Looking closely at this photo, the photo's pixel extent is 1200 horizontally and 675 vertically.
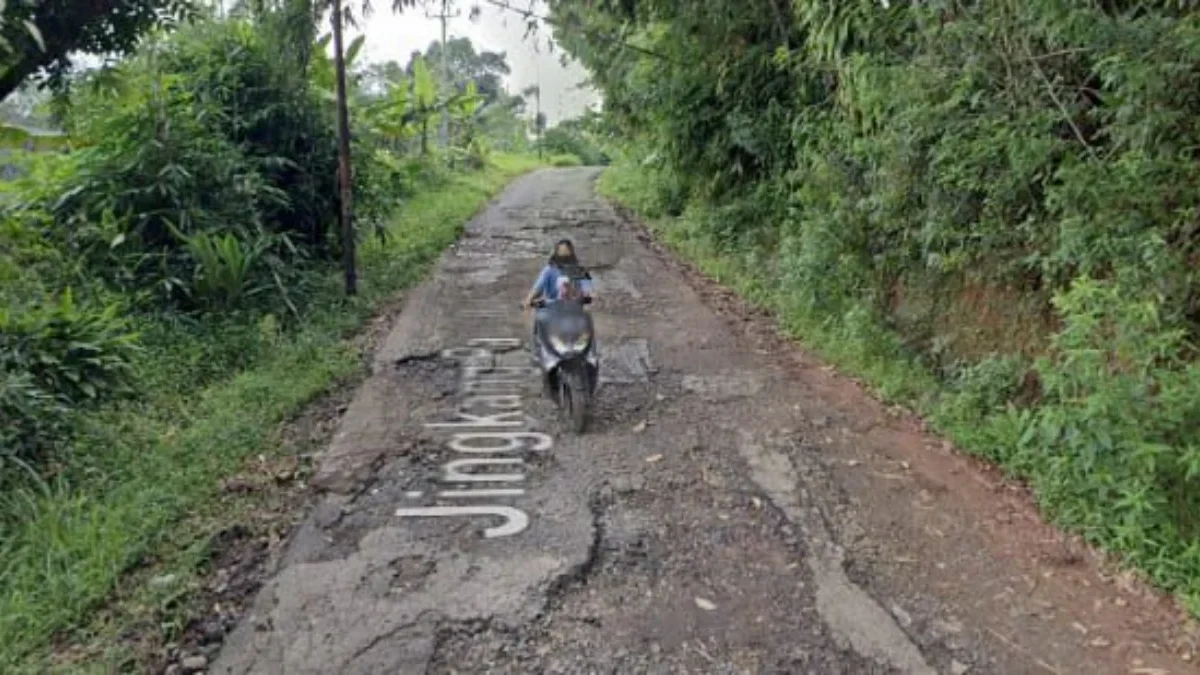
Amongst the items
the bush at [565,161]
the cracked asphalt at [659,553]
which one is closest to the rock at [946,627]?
the cracked asphalt at [659,553]

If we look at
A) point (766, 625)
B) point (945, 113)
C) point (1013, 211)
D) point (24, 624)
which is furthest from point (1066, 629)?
point (24, 624)

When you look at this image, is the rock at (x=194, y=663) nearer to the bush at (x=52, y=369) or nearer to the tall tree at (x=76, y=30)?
the bush at (x=52, y=369)

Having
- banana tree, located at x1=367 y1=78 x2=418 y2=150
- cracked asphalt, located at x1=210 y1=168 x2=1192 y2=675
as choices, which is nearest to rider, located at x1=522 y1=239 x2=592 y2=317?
cracked asphalt, located at x1=210 y1=168 x2=1192 y2=675

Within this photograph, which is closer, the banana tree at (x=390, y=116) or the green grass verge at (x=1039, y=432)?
the green grass verge at (x=1039, y=432)

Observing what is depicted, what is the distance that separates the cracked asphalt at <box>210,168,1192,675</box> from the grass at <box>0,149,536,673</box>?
0.45 meters

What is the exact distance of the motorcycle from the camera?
5246mm

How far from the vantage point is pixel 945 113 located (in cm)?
537

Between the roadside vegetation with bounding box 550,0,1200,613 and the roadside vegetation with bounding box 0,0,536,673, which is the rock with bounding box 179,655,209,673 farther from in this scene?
the roadside vegetation with bounding box 550,0,1200,613

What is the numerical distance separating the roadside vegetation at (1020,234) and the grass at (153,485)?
11.8 ft

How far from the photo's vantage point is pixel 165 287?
7.06 m

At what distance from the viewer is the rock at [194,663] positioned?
3055 millimetres

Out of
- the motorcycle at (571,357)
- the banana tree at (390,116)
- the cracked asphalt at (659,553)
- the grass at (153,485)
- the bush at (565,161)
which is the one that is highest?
the banana tree at (390,116)

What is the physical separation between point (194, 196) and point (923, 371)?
583 cm

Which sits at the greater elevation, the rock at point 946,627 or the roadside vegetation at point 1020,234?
the roadside vegetation at point 1020,234
